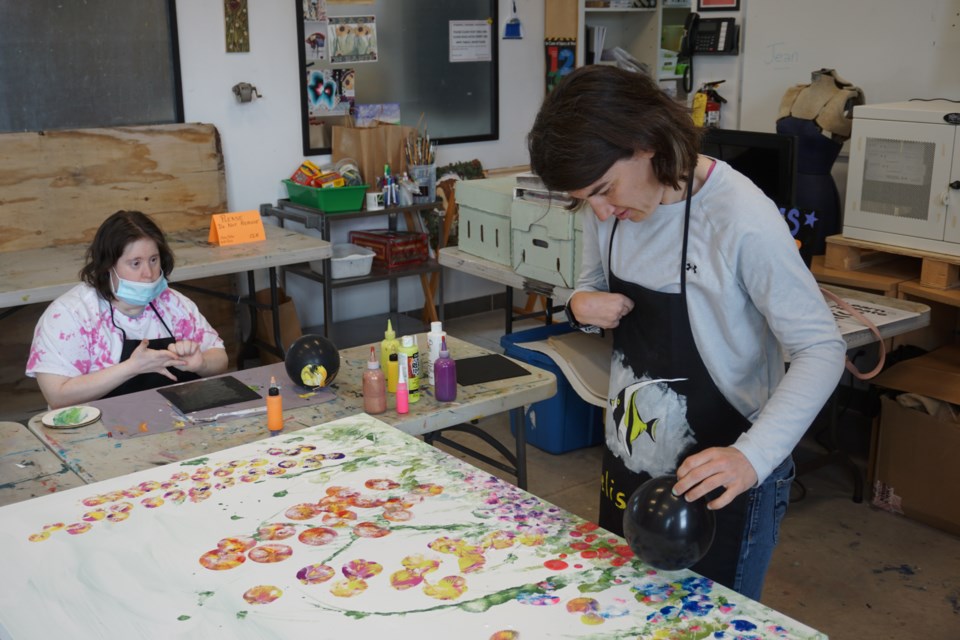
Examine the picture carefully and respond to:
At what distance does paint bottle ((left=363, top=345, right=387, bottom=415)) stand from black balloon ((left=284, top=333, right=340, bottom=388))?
18 cm

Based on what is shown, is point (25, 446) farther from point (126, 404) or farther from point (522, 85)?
point (522, 85)

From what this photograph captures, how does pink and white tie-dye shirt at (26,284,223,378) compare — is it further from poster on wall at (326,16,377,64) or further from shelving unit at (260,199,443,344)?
poster on wall at (326,16,377,64)

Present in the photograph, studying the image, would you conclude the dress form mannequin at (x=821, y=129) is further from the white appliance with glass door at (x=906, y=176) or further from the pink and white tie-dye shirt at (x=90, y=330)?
the pink and white tie-dye shirt at (x=90, y=330)

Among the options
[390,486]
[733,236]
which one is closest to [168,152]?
[390,486]

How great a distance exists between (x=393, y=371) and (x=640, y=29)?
4.30m

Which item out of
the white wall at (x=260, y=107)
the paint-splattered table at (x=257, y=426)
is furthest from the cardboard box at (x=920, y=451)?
the white wall at (x=260, y=107)

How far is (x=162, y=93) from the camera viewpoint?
4562 millimetres

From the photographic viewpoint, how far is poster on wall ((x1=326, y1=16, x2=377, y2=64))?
16.4 feet

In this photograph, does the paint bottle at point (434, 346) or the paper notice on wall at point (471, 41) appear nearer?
the paint bottle at point (434, 346)

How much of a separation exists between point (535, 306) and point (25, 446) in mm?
3945

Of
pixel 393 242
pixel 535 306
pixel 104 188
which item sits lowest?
pixel 535 306

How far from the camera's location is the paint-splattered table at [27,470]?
195cm

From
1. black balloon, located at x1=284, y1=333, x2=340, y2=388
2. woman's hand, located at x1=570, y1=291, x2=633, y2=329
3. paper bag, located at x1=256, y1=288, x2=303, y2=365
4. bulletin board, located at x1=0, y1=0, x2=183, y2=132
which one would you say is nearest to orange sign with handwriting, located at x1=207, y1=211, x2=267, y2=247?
paper bag, located at x1=256, y1=288, x2=303, y2=365

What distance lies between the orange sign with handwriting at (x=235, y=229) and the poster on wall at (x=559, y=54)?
2.20 m
